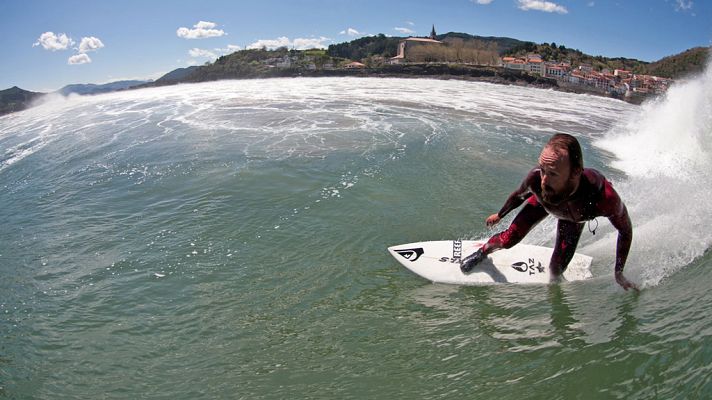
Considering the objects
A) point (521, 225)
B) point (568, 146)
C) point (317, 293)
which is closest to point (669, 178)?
point (521, 225)

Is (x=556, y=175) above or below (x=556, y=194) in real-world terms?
above

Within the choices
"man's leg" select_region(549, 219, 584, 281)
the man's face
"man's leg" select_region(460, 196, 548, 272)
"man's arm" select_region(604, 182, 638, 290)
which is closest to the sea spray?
"man's arm" select_region(604, 182, 638, 290)

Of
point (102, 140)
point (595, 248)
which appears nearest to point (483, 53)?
point (102, 140)

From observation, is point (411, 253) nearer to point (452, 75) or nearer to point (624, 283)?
point (624, 283)

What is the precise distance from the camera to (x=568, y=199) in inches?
187

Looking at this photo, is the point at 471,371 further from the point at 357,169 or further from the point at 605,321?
the point at 357,169

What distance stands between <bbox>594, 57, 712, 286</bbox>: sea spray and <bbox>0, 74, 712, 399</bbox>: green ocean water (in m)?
0.07

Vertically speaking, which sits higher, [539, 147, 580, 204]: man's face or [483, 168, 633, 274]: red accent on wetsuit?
[539, 147, 580, 204]: man's face

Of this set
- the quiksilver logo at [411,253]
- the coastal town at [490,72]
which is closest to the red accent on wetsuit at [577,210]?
the quiksilver logo at [411,253]

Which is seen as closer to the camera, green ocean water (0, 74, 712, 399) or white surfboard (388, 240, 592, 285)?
green ocean water (0, 74, 712, 399)

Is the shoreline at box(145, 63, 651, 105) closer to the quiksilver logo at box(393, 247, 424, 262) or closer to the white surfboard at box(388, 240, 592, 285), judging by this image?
the white surfboard at box(388, 240, 592, 285)

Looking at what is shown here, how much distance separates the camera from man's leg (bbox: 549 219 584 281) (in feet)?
18.7

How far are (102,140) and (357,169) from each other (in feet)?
57.5

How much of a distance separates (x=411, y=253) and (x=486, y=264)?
1410 mm
